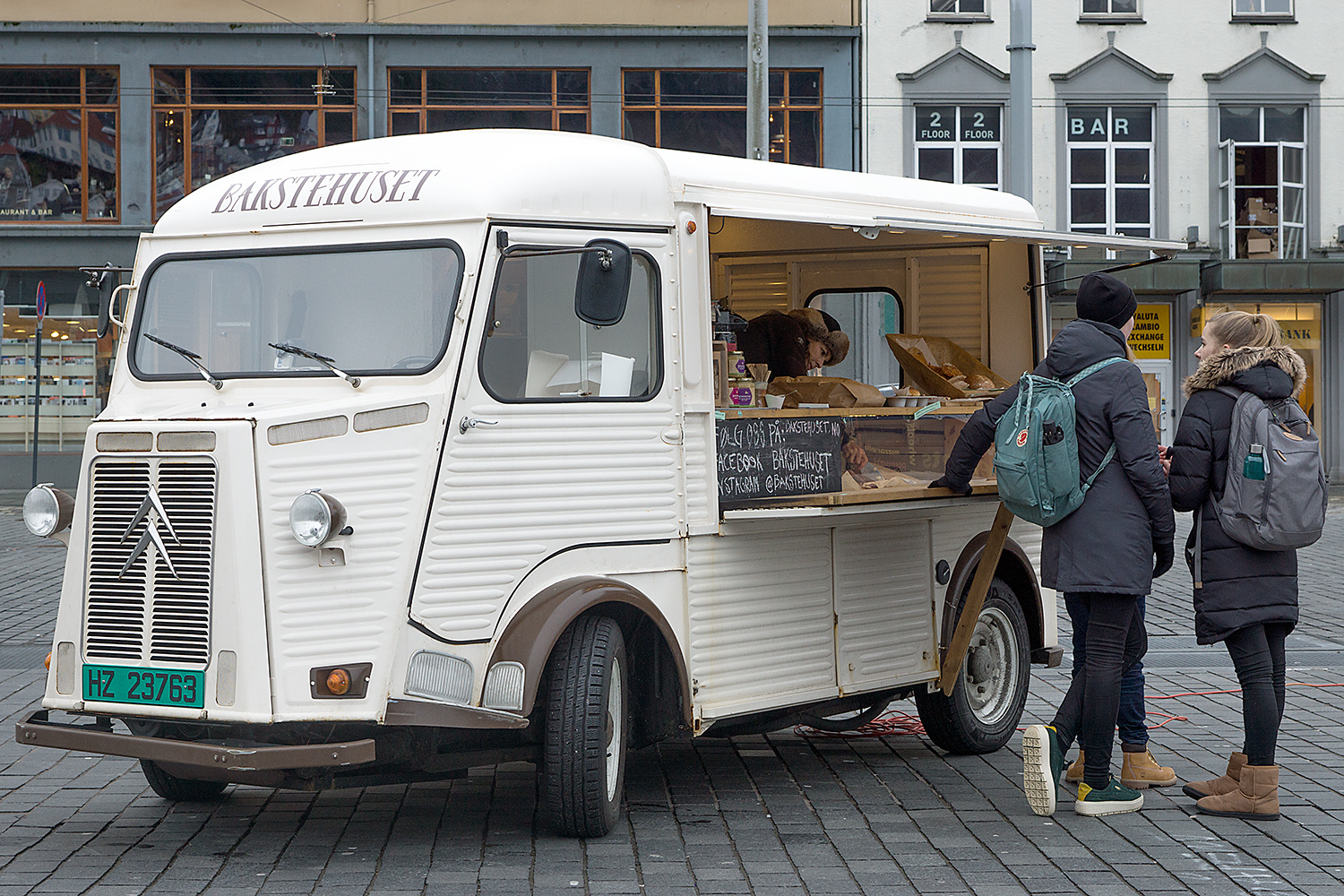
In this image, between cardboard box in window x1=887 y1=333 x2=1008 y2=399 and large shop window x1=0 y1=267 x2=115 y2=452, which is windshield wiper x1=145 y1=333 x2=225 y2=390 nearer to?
cardboard box in window x1=887 y1=333 x2=1008 y2=399

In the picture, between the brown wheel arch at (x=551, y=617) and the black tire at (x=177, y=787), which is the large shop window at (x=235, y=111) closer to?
the black tire at (x=177, y=787)

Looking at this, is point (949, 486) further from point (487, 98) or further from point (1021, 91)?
point (487, 98)

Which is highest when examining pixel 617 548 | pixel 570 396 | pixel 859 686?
pixel 570 396

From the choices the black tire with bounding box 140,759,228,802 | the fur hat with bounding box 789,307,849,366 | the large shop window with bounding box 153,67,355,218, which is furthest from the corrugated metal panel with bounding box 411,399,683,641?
the large shop window with bounding box 153,67,355,218

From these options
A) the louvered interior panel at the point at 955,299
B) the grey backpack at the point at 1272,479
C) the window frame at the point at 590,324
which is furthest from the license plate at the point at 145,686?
the louvered interior panel at the point at 955,299

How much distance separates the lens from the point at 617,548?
5.65 meters

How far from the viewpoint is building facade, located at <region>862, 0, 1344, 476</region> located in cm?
2542

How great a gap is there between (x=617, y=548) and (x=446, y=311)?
1076 mm

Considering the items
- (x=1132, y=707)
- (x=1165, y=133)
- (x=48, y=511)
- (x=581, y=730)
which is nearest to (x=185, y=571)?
(x=48, y=511)

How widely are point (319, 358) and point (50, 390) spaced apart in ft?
70.4

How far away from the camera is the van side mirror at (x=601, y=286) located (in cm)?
533

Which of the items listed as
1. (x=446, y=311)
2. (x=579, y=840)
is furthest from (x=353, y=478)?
(x=579, y=840)

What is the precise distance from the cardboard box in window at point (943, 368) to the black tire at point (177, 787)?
390cm

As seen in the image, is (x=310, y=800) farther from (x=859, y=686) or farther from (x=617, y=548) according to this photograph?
(x=859, y=686)
